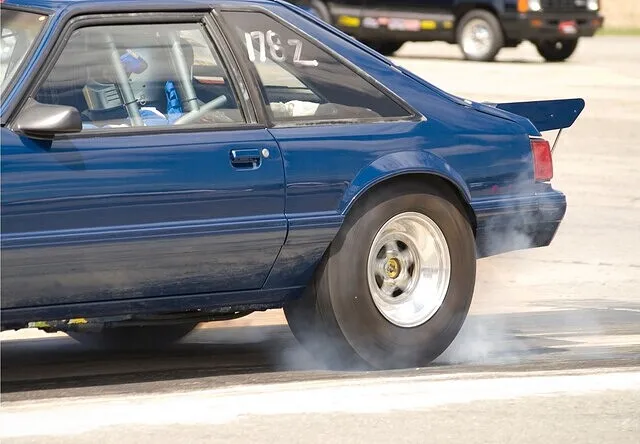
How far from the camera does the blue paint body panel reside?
576 centimetres

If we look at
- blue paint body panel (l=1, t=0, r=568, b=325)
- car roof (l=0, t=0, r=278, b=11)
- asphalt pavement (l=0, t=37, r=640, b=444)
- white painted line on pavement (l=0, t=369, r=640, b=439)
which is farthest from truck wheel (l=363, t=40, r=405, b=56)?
white painted line on pavement (l=0, t=369, r=640, b=439)

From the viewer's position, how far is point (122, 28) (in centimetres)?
618

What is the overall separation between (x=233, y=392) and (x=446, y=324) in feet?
3.62

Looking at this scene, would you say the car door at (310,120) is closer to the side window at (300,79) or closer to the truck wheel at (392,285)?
the side window at (300,79)

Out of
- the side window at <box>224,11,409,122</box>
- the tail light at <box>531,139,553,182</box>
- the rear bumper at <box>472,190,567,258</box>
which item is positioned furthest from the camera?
the tail light at <box>531,139,553,182</box>

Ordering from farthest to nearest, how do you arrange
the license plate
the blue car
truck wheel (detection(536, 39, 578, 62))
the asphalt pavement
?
truck wheel (detection(536, 39, 578, 62))
the license plate
the blue car
the asphalt pavement

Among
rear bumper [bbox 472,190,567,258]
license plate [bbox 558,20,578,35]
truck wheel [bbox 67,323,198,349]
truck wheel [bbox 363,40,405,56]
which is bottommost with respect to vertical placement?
truck wheel [bbox 363,40,405,56]

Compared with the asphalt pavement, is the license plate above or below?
below

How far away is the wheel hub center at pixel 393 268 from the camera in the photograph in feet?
21.9

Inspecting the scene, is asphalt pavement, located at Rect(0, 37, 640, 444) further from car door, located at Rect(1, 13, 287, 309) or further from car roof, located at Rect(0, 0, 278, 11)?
car roof, located at Rect(0, 0, 278, 11)

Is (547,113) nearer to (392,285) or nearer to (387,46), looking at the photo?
(392,285)

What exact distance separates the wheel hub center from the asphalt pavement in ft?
1.37

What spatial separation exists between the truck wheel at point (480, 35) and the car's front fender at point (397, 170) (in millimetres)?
17903

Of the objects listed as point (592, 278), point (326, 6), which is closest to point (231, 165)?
point (592, 278)
